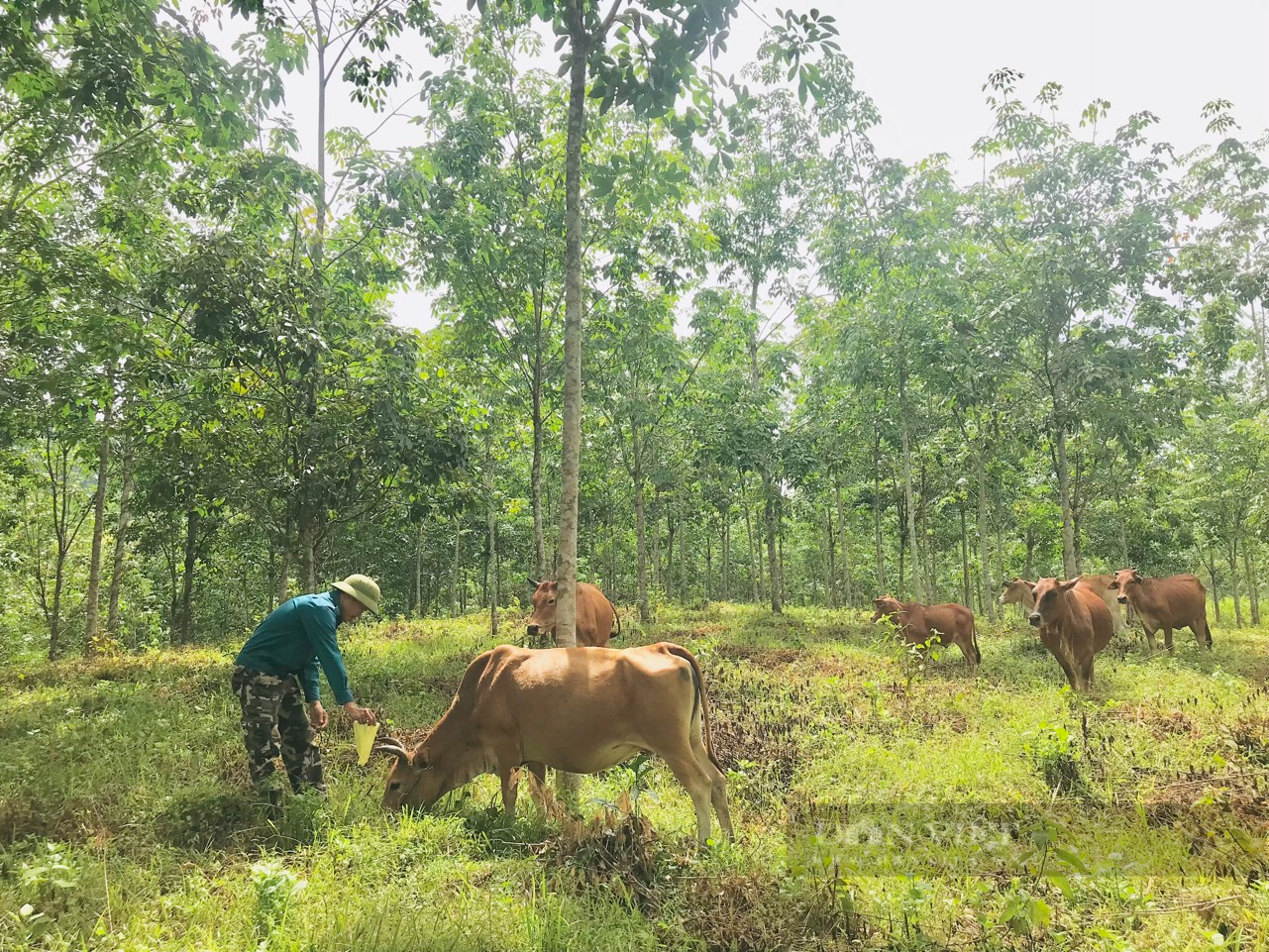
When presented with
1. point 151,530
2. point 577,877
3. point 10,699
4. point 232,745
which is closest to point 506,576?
point 151,530

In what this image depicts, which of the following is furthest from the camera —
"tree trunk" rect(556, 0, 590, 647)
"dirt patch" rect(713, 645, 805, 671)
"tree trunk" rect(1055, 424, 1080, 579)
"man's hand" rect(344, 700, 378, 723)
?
"tree trunk" rect(1055, 424, 1080, 579)

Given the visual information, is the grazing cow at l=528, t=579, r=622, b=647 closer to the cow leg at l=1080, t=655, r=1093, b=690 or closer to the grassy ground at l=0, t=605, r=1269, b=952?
the grassy ground at l=0, t=605, r=1269, b=952

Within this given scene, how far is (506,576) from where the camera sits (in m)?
42.3

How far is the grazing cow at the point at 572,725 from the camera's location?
19.4 feet

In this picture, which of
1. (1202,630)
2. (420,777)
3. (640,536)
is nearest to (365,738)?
(420,777)

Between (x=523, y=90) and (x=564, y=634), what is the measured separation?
34.5 ft

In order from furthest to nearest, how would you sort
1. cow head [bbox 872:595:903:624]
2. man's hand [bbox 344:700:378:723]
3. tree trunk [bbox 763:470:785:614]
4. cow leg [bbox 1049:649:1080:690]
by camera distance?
tree trunk [bbox 763:470:785:614] → cow head [bbox 872:595:903:624] → cow leg [bbox 1049:649:1080:690] → man's hand [bbox 344:700:378:723]

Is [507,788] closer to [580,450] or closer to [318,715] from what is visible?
[318,715]

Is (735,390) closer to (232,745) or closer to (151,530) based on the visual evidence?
(232,745)

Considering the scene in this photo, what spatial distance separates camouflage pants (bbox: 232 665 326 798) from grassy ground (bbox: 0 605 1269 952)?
0.28m

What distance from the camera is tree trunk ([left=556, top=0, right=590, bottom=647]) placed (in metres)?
6.48

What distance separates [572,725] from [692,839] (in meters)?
1.37

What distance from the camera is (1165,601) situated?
606 inches

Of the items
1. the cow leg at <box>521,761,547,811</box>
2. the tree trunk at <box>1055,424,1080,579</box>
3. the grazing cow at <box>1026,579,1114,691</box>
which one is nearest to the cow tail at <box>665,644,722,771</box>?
the cow leg at <box>521,761,547,811</box>
